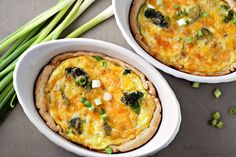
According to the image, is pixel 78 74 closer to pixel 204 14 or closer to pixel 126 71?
pixel 126 71

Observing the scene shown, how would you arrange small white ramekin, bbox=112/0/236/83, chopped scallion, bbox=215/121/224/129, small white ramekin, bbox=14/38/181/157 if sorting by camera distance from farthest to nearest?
1. chopped scallion, bbox=215/121/224/129
2. small white ramekin, bbox=112/0/236/83
3. small white ramekin, bbox=14/38/181/157

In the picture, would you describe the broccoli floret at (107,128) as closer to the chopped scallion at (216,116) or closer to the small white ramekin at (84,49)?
the small white ramekin at (84,49)

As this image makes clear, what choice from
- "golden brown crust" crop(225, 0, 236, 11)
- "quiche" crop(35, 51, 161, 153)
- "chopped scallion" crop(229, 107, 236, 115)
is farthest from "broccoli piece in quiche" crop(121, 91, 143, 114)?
"golden brown crust" crop(225, 0, 236, 11)

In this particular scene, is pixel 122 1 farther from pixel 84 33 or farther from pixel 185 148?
pixel 185 148

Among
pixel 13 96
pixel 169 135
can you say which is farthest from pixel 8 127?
pixel 169 135

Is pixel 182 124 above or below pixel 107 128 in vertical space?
below

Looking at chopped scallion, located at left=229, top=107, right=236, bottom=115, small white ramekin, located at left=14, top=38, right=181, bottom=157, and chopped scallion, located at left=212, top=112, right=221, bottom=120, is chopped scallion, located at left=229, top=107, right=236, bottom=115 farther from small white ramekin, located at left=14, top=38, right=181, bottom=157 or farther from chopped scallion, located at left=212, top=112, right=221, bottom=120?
small white ramekin, located at left=14, top=38, right=181, bottom=157

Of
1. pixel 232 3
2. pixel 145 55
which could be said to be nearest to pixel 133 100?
pixel 145 55
